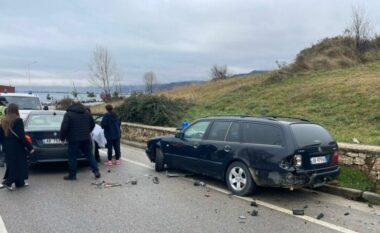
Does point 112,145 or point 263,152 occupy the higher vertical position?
point 263,152

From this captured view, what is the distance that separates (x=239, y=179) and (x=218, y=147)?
0.82m

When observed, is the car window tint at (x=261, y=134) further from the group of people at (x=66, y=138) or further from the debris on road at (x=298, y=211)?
the group of people at (x=66, y=138)

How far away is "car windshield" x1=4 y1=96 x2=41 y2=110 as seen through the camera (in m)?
16.4

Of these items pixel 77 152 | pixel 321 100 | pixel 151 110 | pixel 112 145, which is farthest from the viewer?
pixel 151 110

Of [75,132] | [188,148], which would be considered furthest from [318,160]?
[75,132]

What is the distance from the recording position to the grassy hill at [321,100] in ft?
44.0

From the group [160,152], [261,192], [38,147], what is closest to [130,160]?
[160,152]

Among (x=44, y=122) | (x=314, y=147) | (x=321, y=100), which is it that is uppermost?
(x=321, y=100)

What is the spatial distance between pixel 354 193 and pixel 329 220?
5.48 feet

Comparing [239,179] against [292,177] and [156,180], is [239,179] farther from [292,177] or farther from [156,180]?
[156,180]

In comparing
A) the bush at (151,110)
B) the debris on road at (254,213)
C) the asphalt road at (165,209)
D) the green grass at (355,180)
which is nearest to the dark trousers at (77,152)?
the asphalt road at (165,209)

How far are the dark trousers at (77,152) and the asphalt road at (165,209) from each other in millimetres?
284

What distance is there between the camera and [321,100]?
17.6m

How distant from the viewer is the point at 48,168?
10609mm
